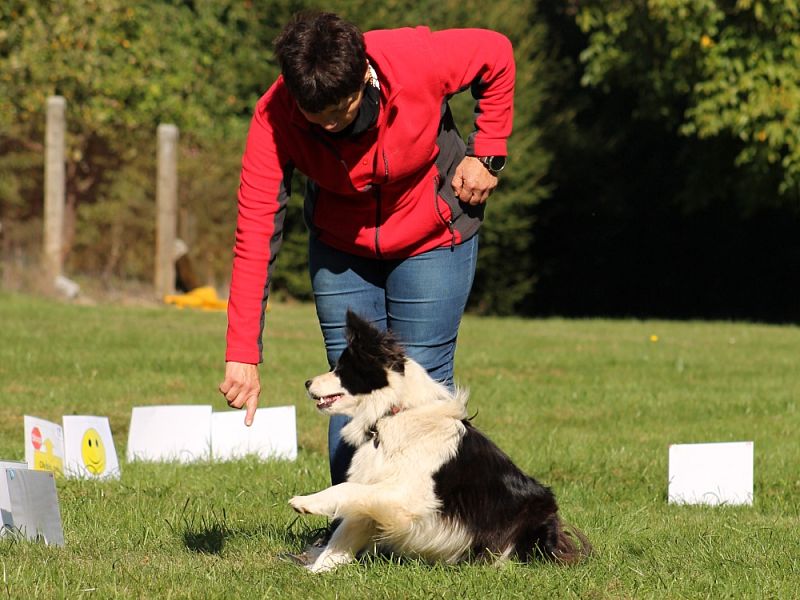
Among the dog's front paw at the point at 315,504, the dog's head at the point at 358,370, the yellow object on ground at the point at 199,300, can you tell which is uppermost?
the dog's head at the point at 358,370

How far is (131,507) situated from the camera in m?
5.62

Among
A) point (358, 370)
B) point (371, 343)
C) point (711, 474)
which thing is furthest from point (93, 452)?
point (711, 474)

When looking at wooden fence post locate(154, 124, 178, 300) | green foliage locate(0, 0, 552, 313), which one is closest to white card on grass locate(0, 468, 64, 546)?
green foliage locate(0, 0, 552, 313)

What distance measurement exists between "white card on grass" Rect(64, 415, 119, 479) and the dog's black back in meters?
2.67

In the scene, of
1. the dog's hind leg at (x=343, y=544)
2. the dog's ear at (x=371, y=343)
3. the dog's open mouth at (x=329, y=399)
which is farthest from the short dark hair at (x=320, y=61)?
the dog's hind leg at (x=343, y=544)

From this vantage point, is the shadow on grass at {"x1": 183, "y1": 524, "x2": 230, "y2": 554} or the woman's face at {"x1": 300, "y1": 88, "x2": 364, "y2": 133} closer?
the woman's face at {"x1": 300, "y1": 88, "x2": 364, "y2": 133}

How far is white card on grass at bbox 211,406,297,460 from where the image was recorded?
23.6 feet

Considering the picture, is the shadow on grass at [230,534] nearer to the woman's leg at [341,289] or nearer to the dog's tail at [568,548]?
the woman's leg at [341,289]

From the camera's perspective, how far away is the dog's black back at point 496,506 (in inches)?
174

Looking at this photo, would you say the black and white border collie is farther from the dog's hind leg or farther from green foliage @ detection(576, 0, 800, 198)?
green foliage @ detection(576, 0, 800, 198)

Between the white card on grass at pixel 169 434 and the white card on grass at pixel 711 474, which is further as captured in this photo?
the white card on grass at pixel 169 434

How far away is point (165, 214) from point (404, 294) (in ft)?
41.9

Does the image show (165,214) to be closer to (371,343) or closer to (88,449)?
(88,449)

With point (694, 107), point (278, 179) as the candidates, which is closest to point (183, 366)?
point (278, 179)
